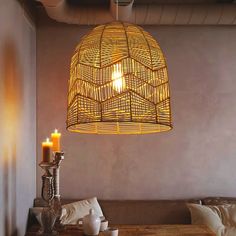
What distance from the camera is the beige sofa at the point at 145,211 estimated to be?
12.3ft

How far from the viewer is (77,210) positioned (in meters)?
3.55

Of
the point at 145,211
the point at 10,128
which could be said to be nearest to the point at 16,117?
the point at 10,128

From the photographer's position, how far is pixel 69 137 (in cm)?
406

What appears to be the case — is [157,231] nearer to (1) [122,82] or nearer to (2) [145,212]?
Result: (2) [145,212]

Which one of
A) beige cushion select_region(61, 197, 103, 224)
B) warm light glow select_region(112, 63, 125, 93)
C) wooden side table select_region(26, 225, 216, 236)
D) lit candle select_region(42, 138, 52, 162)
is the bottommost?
wooden side table select_region(26, 225, 216, 236)

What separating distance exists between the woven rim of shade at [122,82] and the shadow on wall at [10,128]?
0.72 m

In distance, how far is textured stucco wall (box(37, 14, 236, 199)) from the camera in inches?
159

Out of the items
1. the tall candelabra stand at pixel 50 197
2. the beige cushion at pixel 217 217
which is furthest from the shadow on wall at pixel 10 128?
the beige cushion at pixel 217 217

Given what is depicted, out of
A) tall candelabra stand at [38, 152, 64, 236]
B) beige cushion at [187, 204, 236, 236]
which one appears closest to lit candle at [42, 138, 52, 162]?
tall candelabra stand at [38, 152, 64, 236]

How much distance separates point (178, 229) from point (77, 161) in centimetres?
132

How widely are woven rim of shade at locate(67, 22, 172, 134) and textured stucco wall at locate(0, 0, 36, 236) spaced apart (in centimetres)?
74

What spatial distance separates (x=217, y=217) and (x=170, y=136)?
90 cm

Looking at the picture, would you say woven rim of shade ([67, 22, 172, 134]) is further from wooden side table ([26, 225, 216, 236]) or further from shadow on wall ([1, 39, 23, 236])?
wooden side table ([26, 225, 216, 236])

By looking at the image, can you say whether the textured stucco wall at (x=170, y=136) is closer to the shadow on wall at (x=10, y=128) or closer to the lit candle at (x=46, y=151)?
the shadow on wall at (x=10, y=128)
